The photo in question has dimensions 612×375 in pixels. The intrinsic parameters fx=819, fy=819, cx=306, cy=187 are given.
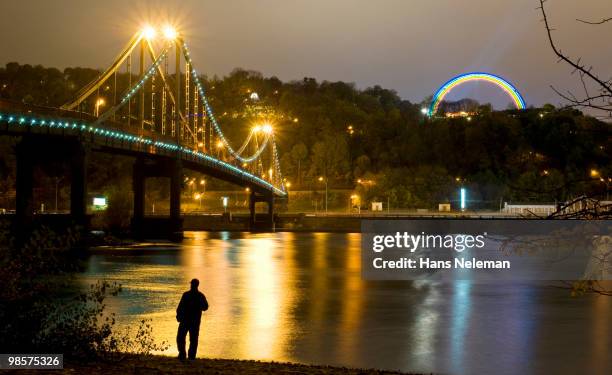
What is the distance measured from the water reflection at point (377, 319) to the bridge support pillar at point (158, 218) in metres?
35.8

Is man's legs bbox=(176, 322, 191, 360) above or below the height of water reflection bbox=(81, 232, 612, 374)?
above

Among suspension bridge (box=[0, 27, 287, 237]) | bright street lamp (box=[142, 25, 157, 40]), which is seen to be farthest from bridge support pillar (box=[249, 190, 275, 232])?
bright street lamp (box=[142, 25, 157, 40])

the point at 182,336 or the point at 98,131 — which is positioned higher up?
the point at 98,131

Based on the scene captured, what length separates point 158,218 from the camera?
77.5 m

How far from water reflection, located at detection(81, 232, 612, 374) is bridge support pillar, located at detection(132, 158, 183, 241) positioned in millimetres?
35847

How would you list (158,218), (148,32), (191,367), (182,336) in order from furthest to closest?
(148,32)
(158,218)
(182,336)
(191,367)

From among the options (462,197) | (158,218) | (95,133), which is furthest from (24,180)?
(462,197)

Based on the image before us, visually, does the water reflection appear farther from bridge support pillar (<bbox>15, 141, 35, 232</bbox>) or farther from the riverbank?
bridge support pillar (<bbox>15, 141, 35, 232</bbox>)

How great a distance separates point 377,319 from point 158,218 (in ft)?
186

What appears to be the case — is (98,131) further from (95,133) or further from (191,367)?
(191,367)

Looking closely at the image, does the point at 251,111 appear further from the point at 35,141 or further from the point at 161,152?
the point at 35,141

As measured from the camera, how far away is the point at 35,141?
2367 inches

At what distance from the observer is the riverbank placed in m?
12.0

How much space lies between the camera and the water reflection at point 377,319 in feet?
55.8
